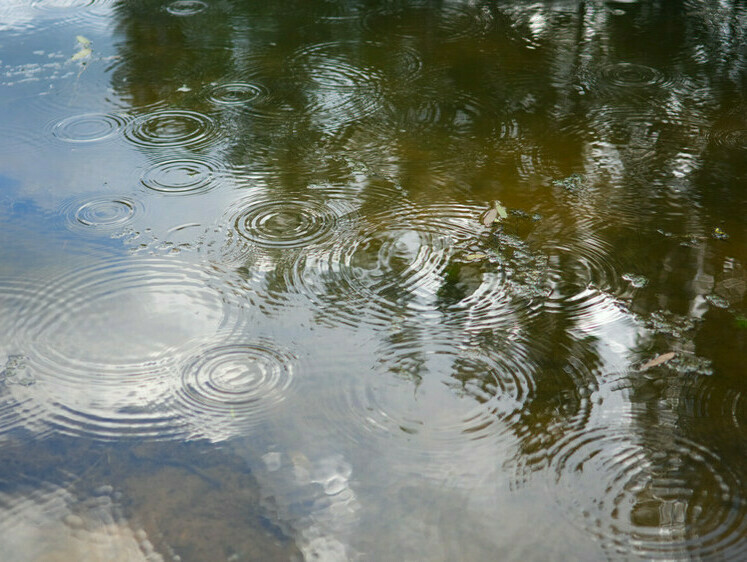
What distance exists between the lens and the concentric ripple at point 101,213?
8.99 feet

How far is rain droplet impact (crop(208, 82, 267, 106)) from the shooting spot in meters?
3.64

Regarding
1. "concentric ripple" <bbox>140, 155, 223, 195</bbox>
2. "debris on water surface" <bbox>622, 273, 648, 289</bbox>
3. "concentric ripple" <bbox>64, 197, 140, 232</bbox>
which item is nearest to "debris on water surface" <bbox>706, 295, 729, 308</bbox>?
"debris on water surface" <bbox>622, 273, 648, 289</bbox>

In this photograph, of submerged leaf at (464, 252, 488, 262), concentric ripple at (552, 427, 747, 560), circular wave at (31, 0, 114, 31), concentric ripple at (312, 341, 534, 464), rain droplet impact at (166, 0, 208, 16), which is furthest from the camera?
rain droplet impact at (166, 0, 208, 16)

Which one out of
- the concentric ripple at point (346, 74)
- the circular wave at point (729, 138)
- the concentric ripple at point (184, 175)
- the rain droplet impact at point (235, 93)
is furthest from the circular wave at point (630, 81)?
the concentric ripple at point (184, 175)

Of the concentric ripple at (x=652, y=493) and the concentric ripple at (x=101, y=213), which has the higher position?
the concentric ripple at (x=101, y=213)

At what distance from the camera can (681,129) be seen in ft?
10.9

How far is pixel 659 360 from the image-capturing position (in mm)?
2141

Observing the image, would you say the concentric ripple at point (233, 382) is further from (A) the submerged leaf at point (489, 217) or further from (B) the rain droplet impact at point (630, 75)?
(B) the rain droplet impact at point (630, 75)

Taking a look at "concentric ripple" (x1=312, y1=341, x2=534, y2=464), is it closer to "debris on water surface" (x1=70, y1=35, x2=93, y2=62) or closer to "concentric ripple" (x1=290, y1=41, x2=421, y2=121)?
"concentric ripple" (x1=290, y1=41, x2=421, y2=121)

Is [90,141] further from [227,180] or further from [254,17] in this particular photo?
[254,17]

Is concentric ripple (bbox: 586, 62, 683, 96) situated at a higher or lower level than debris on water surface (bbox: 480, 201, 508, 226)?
higher

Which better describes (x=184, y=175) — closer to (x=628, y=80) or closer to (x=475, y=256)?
(x=475, y=256)

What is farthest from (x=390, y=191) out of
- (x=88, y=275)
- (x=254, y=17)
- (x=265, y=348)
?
(x=254, y=17)

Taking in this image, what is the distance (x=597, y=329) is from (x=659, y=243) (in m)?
0.58
